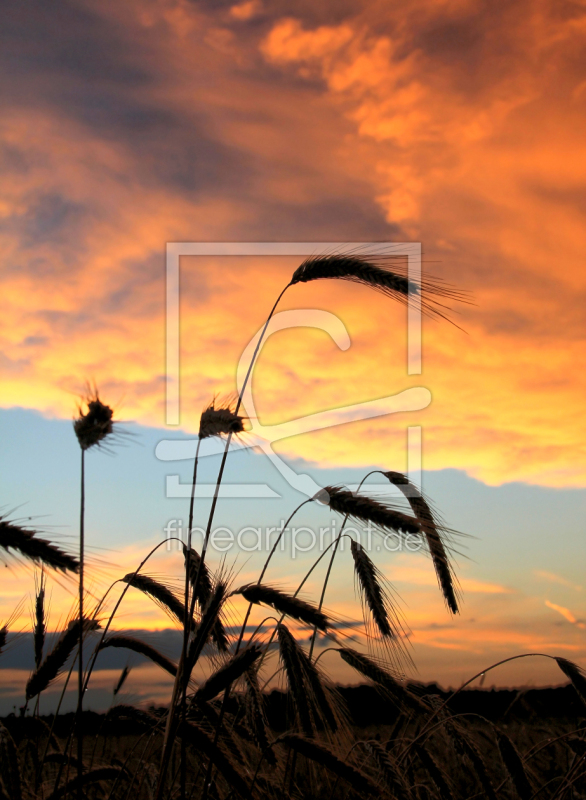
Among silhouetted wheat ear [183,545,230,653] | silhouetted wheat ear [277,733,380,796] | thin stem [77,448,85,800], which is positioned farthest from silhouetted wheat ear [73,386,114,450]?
silhouetted wheat ear [277,733,380,796]

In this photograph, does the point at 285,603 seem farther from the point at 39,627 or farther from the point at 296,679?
the point at 39,627

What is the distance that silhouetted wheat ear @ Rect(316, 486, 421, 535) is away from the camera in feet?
12.4

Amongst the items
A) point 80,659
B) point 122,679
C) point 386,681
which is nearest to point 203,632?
point 80,659

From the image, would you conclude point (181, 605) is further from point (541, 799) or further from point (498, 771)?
point (498, 771)

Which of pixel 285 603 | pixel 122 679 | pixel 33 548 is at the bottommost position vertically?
pixel 122 679

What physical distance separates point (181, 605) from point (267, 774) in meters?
1.44

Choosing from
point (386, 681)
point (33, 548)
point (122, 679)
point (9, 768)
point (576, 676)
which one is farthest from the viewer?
point (122, 679)

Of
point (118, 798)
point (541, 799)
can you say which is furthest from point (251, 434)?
point (541, 799)

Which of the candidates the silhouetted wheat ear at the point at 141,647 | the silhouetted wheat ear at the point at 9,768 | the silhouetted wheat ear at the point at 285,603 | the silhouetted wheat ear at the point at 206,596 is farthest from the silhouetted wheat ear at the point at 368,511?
the silhouetted wheat ear at the point at 9,768

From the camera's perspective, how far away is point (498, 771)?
960 centimetres

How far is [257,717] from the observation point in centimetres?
441

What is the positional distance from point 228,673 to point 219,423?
1.63m

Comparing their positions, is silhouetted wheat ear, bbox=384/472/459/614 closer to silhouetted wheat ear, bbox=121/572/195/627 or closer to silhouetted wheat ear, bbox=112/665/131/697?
silhouetted wheat ear, bbox=121/572/195/627

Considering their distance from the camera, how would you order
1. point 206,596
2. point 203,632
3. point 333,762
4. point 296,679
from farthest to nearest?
1. point 206,596
2. point 296,679
3. point 203,632
4. point 333,762
